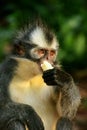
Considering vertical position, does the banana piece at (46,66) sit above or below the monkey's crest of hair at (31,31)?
below

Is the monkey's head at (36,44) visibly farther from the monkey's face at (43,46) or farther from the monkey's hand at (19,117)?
the monkey's hand at (19,117)

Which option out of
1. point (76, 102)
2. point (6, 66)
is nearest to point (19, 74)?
point (6, 66)

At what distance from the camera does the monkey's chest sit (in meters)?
9.81

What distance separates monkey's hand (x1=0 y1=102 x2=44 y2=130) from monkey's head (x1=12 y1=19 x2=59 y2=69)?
65 centimetres

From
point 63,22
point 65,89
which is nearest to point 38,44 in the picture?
point 65,89

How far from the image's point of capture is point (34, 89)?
32.4 feet

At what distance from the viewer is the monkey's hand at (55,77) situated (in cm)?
934

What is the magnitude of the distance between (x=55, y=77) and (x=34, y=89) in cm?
59

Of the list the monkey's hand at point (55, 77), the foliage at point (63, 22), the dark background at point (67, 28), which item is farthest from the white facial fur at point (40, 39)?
the foliage at point (63, 22)

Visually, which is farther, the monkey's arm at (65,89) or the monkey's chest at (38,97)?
the monkey's chest at (38,97)

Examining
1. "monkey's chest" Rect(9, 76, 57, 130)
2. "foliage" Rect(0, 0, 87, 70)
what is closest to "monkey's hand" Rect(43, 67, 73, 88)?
"monkey's chest" Rect(9, 76, 57, 130)

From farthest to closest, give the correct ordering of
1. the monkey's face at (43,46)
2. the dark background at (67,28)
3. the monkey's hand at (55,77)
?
1. the dark background at (67,28)
2. the monkey's face at (43,46)
3. the monkey's hand at (55,77)

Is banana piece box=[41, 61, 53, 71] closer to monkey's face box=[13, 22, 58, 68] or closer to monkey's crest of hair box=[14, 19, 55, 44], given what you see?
monkey's face box=[13, 22, 58, 68]

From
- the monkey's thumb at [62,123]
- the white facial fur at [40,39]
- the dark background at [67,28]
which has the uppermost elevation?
the white facial fur at [40,39]
